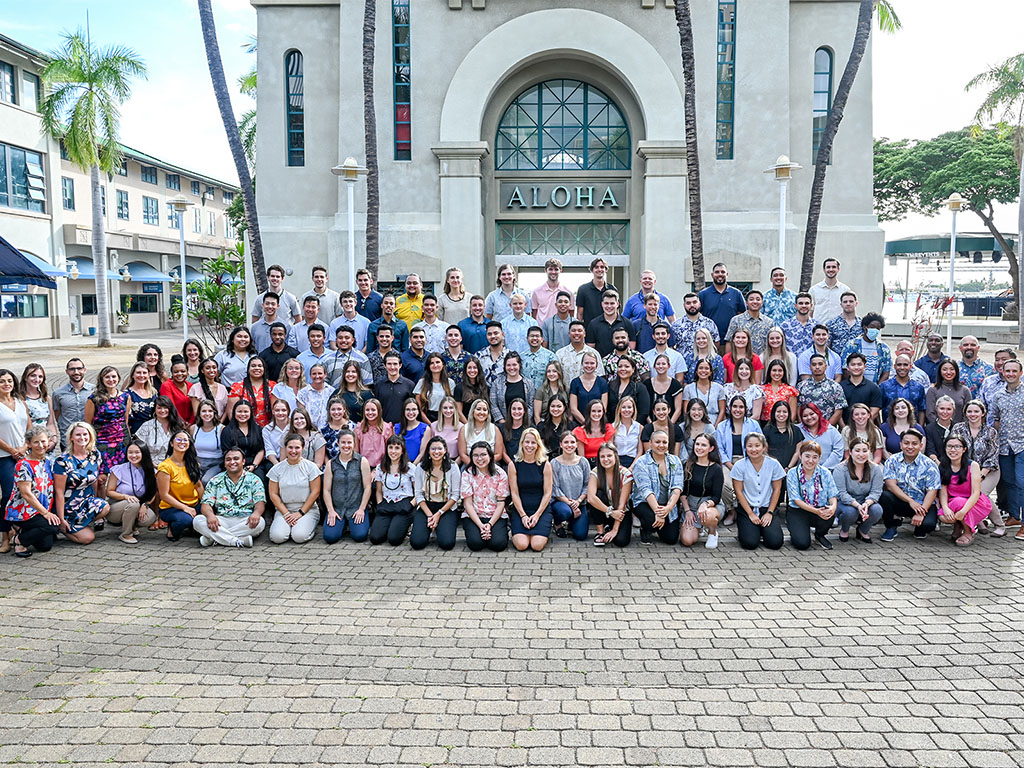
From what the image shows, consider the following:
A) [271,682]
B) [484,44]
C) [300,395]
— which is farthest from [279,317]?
[484,44]

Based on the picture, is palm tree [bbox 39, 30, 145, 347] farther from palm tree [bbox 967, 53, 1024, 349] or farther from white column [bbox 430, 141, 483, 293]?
palm tree [bbox 967, 53, 1024, 349]

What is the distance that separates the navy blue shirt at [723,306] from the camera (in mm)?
11219

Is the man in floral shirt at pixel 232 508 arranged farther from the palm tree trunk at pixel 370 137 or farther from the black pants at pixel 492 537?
the palm tree trunk at pixel 370 137

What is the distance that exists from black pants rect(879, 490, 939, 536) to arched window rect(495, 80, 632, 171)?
14.5m

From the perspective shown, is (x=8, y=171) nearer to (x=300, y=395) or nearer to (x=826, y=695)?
(x=300, y=395)

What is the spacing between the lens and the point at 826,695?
5.08 metres

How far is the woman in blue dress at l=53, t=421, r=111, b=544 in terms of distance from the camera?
27.3ft

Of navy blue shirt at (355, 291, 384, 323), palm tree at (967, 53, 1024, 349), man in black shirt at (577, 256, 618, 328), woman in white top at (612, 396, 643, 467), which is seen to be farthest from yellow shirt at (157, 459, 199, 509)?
palm tree at (967, 53, 1024, 349)

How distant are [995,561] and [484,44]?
17172mm

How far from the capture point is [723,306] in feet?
36.8

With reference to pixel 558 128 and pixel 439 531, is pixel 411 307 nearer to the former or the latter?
pixel 439 531

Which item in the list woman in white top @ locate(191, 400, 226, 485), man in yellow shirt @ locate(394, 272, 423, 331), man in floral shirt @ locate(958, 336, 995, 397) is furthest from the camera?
man in yellow shirt @ locate(394, 272, 423, 331)

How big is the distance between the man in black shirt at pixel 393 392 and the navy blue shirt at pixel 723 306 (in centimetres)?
453

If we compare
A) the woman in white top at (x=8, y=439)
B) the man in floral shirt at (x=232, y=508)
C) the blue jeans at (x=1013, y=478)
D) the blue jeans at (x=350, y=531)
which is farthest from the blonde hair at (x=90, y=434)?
the blue jeans at (x=1013, y=478)
